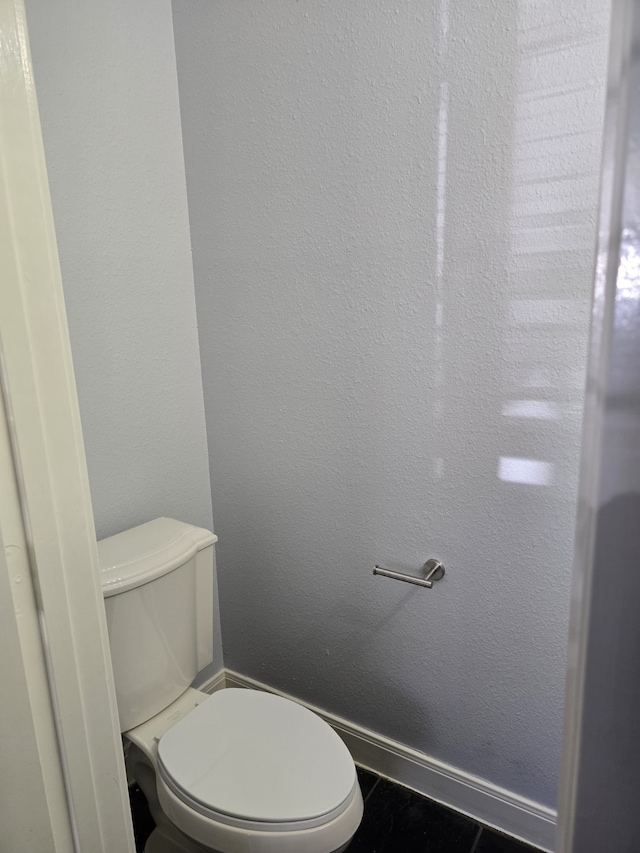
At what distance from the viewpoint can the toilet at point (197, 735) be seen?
1.01 m

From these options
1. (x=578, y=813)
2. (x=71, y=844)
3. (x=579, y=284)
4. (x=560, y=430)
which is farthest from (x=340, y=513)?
(x=578, y=813)

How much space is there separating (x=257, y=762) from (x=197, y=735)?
0.16m

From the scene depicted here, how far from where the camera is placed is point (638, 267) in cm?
22

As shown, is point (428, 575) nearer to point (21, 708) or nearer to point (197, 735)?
point (197, 735)

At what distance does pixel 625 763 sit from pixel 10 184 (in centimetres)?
66

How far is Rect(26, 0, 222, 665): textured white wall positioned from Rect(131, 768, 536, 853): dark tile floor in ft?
3.01

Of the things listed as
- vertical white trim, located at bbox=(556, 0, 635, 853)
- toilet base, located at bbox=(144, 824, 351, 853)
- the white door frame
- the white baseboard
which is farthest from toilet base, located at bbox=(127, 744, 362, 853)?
vertical white trim, located at bbox=(556, 0, 635, 853)

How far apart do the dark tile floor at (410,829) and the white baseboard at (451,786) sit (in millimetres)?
23

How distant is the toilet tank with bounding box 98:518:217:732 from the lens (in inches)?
47.3

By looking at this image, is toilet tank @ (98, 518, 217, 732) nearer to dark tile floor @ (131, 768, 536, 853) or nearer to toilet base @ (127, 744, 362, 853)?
toilet base @ (127, 744, 362, 853)

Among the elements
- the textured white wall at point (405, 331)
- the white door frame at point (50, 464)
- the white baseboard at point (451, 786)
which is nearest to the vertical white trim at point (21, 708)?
the white door frame at point (50, 464)

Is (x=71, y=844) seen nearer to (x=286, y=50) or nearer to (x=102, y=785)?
(x=102, y=785)

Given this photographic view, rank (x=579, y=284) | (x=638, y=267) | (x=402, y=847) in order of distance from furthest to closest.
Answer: (x=402, y=847) → (x=579, y=284) → (x=638, y=267)

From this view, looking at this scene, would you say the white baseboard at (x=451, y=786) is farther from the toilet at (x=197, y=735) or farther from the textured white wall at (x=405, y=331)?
the toilet at (x=197, y=735)
